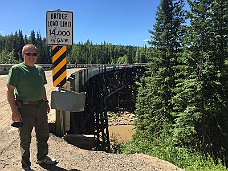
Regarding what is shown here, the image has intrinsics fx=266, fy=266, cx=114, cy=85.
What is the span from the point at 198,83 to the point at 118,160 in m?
9.61

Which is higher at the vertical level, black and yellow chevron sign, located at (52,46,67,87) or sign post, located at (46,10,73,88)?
sign post, located at (46,10,73,88)

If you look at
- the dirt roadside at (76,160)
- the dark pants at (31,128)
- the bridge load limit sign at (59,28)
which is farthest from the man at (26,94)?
the bridge load limit sign at (59,28)

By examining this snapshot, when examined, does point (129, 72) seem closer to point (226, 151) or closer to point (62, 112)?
point (226, 151)

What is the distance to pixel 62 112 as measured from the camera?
5801mm

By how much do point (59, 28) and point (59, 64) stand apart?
717mm

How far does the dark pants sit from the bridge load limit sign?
5.27 feet

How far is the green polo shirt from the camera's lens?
3609 mm

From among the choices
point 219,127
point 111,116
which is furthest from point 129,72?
point 219,127

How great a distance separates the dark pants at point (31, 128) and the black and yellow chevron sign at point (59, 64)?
138cm

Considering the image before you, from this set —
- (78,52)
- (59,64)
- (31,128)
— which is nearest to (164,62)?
(59,64)

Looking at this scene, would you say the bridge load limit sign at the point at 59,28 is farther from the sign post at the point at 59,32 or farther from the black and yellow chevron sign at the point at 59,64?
the black and yellow chevron sign at the point at 59,64

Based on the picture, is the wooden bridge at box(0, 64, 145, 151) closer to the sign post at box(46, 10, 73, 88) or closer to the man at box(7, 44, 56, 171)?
the sign post at box(46, 10, 73, 88)

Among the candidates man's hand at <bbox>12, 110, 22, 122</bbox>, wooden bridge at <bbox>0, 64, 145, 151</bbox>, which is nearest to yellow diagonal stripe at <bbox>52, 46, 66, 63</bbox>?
wooden bridge at <bbox>0, 64, 145, 151</bbox>

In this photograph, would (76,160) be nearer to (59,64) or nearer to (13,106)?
(13,106)
